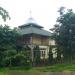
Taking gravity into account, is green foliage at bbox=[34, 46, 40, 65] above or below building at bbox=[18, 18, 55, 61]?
below

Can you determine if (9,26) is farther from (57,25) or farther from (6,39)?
(57,25)

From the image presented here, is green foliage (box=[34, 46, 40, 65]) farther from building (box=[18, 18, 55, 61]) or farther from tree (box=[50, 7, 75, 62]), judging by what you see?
tree (box=[50, 7, 75, 62])

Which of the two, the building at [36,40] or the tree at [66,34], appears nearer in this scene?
the tree at [66,34]

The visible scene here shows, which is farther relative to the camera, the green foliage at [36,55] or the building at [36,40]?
the building at [36,40]

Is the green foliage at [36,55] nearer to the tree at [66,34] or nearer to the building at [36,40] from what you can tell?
the building at [36,40]

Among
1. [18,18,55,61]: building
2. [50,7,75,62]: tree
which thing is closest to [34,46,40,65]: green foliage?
[18,18,55,61]: building

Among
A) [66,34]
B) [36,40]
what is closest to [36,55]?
[36,40]

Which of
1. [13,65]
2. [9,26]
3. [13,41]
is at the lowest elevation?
[13,65]

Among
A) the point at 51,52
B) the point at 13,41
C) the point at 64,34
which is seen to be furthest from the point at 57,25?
the point at 13,41

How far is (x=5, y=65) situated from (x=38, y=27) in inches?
486

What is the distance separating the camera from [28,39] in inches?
1235

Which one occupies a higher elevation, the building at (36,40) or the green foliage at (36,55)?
the building at (36,40)

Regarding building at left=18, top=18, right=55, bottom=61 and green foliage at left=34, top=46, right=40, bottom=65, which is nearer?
green foliage at left=34, top=46, right=40, bottom=65

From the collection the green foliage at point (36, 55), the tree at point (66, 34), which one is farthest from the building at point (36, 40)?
the tree at point (66, 34)
